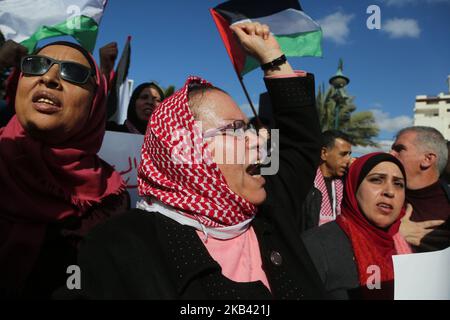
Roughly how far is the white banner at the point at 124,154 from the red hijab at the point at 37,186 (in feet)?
2.20

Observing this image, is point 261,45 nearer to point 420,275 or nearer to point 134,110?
point 420,275

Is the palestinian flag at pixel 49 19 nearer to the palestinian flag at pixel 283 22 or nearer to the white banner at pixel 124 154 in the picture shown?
the white banner at pixel 124 154

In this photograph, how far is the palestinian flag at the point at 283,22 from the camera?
264 cm

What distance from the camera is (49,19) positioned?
279 cm

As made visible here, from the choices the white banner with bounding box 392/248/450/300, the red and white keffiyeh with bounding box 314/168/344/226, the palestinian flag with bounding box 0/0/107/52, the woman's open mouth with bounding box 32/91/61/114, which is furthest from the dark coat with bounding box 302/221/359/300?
the palestinian flag with bounding box 0/0/107/52

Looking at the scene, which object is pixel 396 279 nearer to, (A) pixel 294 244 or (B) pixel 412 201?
(A) pixel 294 244

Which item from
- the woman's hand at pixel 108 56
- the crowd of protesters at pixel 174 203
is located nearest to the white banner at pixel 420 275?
the crowd of protesters at pixel 174 203

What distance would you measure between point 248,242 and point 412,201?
166 cm

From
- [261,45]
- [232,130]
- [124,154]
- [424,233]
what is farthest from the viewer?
[124,154]

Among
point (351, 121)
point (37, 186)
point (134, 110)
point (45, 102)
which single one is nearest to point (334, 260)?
point (37, 186)

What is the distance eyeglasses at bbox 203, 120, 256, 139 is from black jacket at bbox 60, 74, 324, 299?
27 centimetres

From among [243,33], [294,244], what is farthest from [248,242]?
[243,33]

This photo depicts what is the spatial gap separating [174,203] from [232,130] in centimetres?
38

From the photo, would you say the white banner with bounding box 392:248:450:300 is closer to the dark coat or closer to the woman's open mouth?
the dark coat
